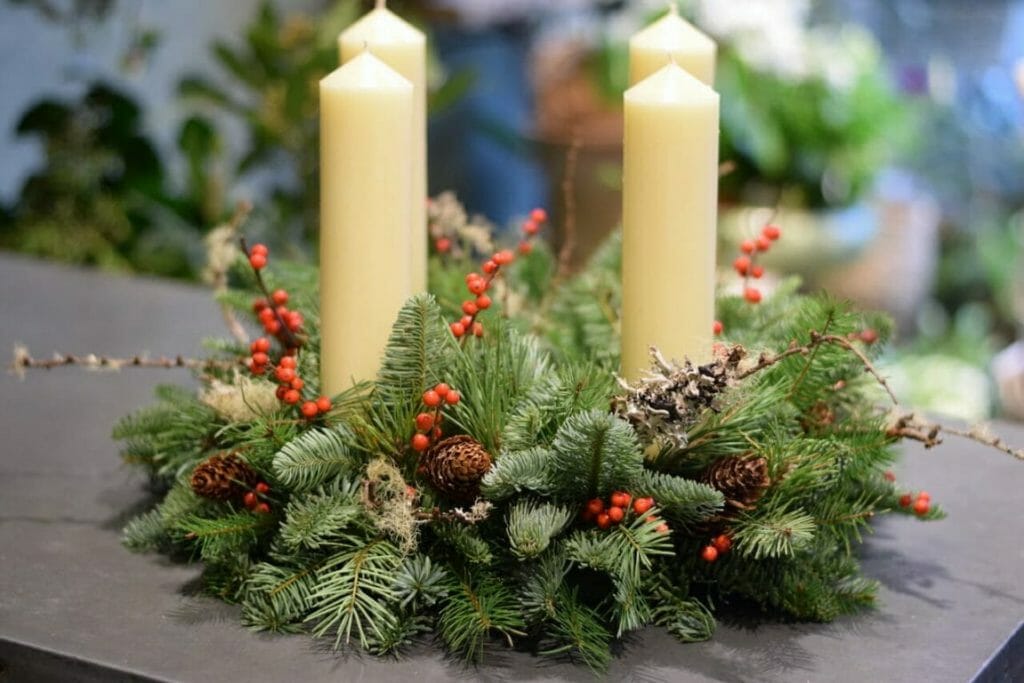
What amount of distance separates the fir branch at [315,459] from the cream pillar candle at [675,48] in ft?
0.80

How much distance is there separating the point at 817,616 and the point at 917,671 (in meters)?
0.05

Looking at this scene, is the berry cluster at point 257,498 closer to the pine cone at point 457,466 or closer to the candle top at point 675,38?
the pine cone at point 457,466

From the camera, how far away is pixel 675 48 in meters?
0.68

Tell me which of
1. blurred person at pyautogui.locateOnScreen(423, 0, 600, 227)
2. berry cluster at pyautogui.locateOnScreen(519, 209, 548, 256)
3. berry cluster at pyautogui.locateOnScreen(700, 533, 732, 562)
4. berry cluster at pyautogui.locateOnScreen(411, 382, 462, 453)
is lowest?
berry cluster at pyautogui.locateOnScreen(700, 533, 732, 562)

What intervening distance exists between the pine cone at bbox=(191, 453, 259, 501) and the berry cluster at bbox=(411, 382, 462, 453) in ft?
0.27

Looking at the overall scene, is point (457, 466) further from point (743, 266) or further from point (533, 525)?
point (743, 266)

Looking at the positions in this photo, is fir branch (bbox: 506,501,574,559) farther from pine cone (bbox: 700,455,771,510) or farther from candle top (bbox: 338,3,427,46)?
candle top (bbox: 338,3,427,46)

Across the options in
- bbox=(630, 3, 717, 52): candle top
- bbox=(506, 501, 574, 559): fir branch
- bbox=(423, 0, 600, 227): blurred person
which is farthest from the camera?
bbox=(423, 0, 600, 227): blurred person

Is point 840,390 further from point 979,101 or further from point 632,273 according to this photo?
point 979,101

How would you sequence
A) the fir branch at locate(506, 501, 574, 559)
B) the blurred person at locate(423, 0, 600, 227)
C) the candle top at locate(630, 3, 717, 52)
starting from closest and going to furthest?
the fir branch at locate(506, 501, 574, 559)
the candle top at locate(630, 3, 717, 52)
the blurred person at locate(423, 0, 600, 227)

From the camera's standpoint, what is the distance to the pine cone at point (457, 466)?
571 mm

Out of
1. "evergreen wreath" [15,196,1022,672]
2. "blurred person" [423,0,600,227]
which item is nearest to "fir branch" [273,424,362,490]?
"evergreen wreath" [15,196,1022,672]

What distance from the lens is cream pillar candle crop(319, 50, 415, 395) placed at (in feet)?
1.95

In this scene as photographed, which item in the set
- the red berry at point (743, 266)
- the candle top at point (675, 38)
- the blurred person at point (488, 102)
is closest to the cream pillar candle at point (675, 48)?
the candle top at point (675, 38)
